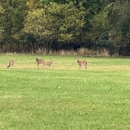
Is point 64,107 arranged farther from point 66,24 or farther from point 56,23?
point 56,23

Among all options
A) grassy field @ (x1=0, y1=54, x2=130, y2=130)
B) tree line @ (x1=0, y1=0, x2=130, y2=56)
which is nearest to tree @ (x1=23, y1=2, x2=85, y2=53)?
tree line @ (x1=0, y1=0, x2=130, y2=56)

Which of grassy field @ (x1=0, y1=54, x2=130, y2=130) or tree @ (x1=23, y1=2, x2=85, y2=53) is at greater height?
tree @ (x1=23, y1=2, x2=85, y2=53)

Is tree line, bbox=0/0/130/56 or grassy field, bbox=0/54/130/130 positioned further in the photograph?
tree line, bbox=0/0/130/56

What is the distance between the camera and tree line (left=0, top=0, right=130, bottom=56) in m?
59.5

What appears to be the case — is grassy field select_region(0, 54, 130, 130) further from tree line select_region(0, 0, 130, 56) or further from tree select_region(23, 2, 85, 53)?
tree select_region(23, 2, 85, 53)

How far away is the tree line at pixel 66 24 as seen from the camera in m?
59.5

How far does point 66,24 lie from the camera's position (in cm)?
6144

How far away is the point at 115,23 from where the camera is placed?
198 ft

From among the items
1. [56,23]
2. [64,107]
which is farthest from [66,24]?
[64,107]

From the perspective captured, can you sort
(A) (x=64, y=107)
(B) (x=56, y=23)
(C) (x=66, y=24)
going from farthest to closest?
1. (B) (x=56, y=23)
2. (C) (x=66, y=24)
3. (A) (x=64, y=107)

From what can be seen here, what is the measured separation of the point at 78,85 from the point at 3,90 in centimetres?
374

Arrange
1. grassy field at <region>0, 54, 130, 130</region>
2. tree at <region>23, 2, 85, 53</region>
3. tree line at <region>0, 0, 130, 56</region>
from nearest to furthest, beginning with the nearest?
grassy field at <region>0, 54, 130, 130</region> → tree line at <region>0, 0, 130, 56</region> → tree at <region>23, 2, 85, 53</region>

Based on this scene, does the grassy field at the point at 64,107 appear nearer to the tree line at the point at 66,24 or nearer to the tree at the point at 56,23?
the tree line at the point at 66,24

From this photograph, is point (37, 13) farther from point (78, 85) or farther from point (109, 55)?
point (78, 85)
